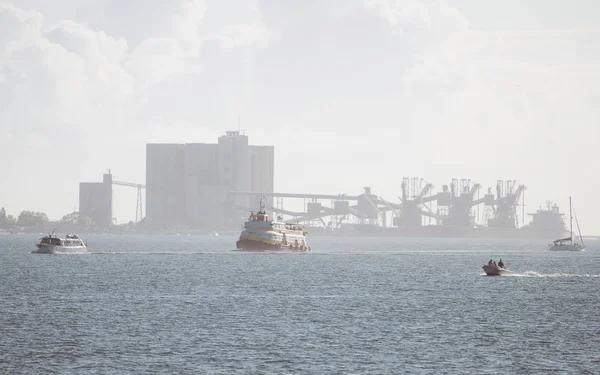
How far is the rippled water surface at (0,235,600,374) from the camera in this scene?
213 feet

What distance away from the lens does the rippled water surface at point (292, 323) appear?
64.9m

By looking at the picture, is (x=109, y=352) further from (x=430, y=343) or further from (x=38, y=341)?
(x=430, y=343)

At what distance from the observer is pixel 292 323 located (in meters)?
84.3

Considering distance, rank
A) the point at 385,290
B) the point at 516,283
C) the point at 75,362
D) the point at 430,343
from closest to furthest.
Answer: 1. the point at 75,362
2. the point at 430,343
3. the point at 385,290
4. the point at 516,283

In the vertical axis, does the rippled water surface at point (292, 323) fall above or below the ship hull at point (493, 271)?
below

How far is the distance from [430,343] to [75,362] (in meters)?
25.8

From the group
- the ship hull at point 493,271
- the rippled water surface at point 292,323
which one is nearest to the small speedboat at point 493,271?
the ship hull at point 493,271

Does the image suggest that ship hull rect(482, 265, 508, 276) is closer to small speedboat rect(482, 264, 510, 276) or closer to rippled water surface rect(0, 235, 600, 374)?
small speedboat rect(482, 264, 510, 276)

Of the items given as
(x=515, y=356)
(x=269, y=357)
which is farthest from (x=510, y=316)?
(x=269, y=357)

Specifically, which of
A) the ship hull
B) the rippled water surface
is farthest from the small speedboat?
the rippled water surface

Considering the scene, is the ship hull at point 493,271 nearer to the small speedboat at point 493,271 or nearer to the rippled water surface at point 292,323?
the small speedboat at point 493,271

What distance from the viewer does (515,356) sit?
68438 millimetres

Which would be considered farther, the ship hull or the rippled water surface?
the ship hull

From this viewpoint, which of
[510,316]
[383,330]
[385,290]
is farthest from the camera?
[385,290]
